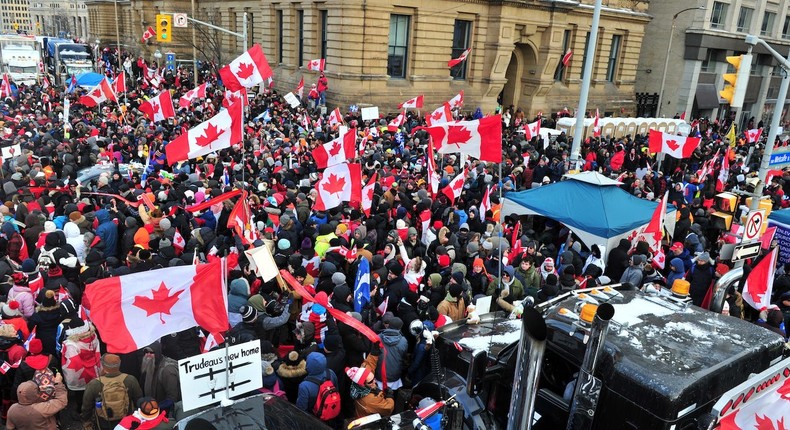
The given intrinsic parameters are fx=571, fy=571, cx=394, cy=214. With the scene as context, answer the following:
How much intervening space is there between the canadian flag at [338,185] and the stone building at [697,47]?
31802 millimetres

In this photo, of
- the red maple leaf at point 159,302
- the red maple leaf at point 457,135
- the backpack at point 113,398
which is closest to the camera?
the red maple leaf at point 159,302

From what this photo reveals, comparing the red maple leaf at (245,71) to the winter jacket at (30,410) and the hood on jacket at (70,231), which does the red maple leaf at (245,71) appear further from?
the winter jacket at (30,410)

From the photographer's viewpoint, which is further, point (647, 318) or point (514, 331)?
point (514, 331)

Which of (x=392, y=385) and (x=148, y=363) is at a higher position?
(x=148, y=363)

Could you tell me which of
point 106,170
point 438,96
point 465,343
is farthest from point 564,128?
point 465,343

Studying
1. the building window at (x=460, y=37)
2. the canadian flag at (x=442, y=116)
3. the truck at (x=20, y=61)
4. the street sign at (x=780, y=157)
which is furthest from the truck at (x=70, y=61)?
the street sign at (x=780, y=157)

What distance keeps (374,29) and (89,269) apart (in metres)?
20.6

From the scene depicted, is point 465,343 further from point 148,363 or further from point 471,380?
point 148,363

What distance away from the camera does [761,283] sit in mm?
Answer: 7762

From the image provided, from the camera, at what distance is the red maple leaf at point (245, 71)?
14.5 m

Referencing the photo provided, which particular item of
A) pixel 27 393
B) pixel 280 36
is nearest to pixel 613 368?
pixel 27 393

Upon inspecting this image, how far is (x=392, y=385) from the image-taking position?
6.44 metres

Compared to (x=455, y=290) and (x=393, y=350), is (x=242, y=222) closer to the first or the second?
(x=455, y=290)

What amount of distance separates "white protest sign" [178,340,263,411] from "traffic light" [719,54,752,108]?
11.2 metres
